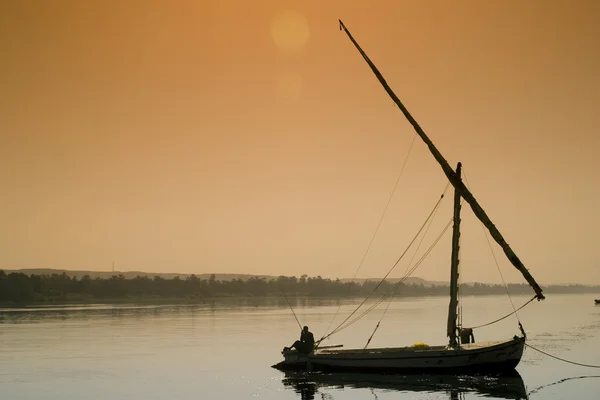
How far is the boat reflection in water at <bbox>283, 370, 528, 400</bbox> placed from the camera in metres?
40.4

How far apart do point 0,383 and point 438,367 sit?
2782cm

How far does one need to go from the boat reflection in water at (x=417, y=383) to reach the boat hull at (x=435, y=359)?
50 centimetres

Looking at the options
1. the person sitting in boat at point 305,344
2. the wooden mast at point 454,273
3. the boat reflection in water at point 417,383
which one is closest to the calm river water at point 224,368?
the boat reflection in water at point 417,383

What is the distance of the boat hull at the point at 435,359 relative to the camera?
145ft

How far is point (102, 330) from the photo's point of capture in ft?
310

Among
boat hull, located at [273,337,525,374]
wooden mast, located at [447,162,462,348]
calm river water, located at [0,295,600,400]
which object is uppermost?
wooden mast, located at [447,162,462,348]

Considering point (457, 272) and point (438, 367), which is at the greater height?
point (457, 272)

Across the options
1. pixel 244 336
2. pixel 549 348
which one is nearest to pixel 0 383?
pixel 244 336

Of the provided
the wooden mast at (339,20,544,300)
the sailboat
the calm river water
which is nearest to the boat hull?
the sailboat

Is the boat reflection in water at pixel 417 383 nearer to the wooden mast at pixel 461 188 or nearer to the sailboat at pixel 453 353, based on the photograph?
the sailboat at pixel 453 353

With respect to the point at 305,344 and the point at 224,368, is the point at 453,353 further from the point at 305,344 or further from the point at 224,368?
the point at 224,368

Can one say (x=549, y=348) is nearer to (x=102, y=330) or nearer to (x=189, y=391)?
(x=189, y=391)

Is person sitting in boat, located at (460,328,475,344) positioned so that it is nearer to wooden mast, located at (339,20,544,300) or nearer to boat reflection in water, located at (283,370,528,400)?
boat reflection in water, located at (283,370,528,400)

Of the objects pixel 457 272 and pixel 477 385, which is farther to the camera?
pixel 457 272
